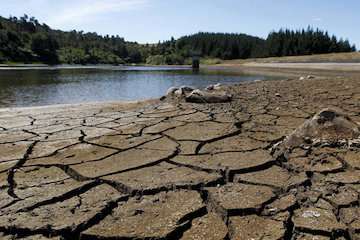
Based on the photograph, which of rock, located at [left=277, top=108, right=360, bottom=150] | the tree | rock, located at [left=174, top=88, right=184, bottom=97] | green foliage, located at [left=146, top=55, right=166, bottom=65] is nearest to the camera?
rock, located at [left=277, top=108, right=360, bottom=150]

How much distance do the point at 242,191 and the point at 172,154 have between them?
109cm

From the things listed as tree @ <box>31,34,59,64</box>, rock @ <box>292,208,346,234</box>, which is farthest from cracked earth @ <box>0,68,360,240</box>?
tree @ <box>31,34,59,64</box>

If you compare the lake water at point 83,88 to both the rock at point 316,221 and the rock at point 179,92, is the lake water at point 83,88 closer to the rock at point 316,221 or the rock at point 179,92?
the rock at point 179,92

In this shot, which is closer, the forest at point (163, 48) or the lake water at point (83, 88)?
the lake water at point (83, 88)

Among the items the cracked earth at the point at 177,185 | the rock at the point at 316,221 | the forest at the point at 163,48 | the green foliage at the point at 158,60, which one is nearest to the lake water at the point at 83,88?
the cracked earth at the point at 177,185

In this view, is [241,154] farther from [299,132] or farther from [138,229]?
[138,229]

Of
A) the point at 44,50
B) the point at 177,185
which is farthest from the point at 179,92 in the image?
the point at 44,50

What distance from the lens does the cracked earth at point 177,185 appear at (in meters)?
2.14

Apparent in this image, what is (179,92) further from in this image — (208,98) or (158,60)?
(158,60)

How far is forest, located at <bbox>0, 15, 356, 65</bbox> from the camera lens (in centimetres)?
8225

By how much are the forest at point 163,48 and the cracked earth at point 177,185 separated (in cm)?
7833

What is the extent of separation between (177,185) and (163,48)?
116m

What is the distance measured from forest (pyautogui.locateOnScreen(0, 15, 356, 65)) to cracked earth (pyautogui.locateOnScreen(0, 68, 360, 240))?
78.3 meters

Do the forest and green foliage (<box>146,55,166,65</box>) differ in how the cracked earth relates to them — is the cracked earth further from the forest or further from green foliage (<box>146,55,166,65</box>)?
green foliage (<box>146,55,166,65</box>)
